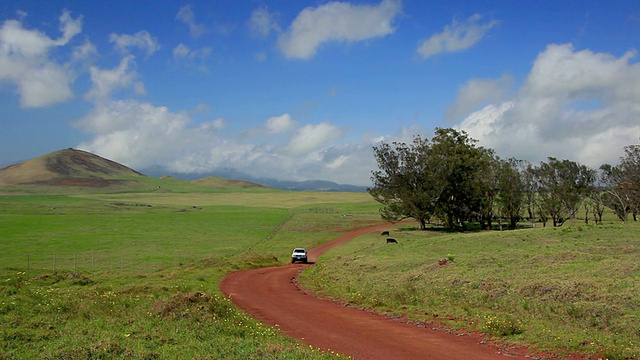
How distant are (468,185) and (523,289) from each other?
59431mm

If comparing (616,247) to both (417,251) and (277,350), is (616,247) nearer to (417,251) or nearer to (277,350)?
(417,251)

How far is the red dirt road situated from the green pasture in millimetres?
1214

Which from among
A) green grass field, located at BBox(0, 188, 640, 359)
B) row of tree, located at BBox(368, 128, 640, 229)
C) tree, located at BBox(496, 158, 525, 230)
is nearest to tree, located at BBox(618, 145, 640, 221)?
row of tree, located at BBox(368, 128, 640, 229)

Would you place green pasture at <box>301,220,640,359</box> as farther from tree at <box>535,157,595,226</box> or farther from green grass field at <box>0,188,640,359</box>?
tree at <box>535,157,595,226</box>

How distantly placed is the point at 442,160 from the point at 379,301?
55.4 m

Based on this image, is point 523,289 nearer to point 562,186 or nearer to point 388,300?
point 388,300

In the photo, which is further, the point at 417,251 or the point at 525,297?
the point at 417,251

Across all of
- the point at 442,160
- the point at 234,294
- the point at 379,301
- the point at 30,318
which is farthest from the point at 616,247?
the point at 442,160

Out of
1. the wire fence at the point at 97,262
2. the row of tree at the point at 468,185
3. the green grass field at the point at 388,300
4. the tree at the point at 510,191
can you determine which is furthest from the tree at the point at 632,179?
the wire fence at the point at 97,262

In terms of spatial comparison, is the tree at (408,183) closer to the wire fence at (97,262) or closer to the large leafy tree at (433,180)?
the large leafy tree at (433,180)

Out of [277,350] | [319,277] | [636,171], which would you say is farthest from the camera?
[636,171]

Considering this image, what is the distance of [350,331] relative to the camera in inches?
726

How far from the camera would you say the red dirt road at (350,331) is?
15.2m

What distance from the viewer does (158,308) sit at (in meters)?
18.3
